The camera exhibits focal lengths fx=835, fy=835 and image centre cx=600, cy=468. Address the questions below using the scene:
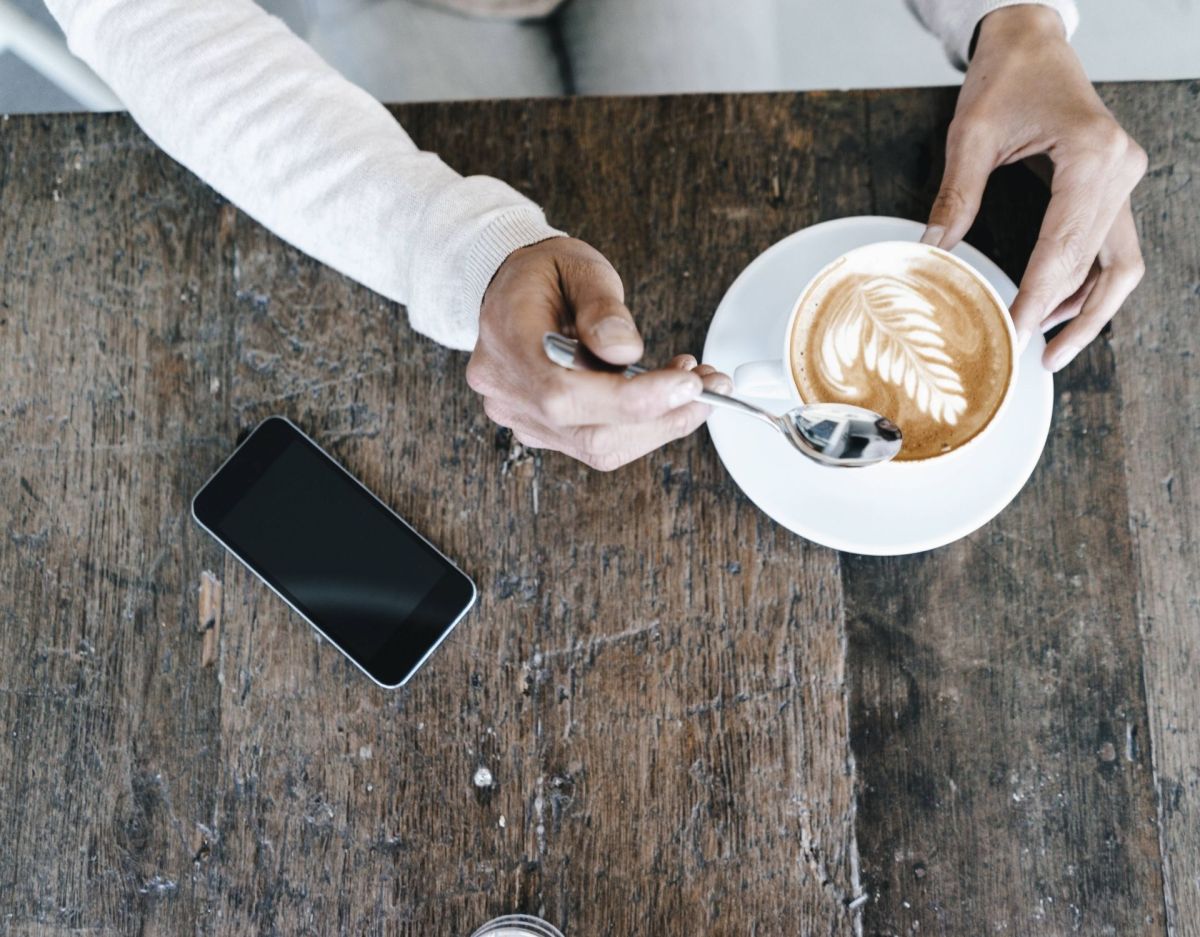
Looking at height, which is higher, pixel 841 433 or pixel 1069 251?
pixel 1069 251

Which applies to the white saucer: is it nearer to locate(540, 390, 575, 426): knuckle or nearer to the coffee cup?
the coffee cup

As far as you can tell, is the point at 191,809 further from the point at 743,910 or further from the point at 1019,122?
the point at 1019,122

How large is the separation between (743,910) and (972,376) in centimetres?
56

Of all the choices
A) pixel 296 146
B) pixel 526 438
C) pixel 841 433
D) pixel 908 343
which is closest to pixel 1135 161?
pixel 908 343

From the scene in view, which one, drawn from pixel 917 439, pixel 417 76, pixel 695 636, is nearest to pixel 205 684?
pixel 695 636

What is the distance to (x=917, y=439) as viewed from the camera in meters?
0.77

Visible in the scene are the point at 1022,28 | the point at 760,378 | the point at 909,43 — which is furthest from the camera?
the point at 909,43

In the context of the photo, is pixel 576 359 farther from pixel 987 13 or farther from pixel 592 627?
pixel 987 13

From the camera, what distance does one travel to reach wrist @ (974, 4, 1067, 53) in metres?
0.84

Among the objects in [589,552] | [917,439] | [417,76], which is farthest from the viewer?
[417,76]

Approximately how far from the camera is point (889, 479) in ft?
2.64

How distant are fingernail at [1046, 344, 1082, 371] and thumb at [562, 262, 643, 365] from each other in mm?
430

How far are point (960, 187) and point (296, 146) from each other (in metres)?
0.66

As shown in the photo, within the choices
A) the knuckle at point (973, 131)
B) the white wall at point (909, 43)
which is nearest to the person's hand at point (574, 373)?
the knuckle at point (973, 131)
